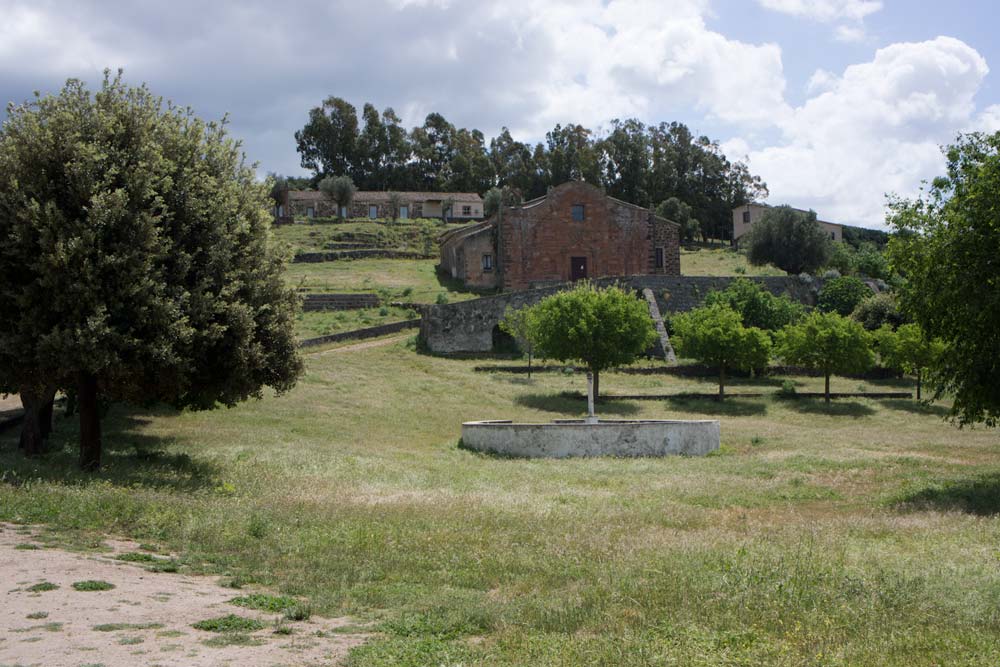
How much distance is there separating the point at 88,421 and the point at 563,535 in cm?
1043

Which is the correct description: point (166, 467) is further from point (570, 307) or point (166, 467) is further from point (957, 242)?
point (570, 307)

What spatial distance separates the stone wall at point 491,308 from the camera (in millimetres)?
47812

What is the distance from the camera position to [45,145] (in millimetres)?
16328

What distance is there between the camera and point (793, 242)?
221 ft

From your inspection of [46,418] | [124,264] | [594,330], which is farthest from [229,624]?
[594,330]

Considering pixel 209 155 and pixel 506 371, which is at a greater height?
pixel 209 155

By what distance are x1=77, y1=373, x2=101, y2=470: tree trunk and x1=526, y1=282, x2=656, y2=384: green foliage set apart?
23982 millimetres

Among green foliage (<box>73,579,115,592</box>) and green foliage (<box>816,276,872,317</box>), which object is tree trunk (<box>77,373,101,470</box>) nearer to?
green foliage (<box>73,579,115,592</box>)

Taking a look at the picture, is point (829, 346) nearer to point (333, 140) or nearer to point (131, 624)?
point (131, 624)

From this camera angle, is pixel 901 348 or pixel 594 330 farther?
pixel 901 348

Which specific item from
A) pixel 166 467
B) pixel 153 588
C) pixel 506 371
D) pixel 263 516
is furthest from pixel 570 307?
pixel 153 588

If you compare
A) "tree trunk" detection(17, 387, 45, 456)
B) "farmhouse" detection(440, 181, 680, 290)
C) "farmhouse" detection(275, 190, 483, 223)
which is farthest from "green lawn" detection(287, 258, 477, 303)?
"tree trunk" detection(17, 387, 45, 456)

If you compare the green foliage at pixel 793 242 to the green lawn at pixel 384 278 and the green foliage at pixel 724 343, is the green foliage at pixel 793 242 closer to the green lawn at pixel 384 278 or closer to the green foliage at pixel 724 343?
the green lawn at pixel 384 278

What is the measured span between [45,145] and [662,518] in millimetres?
13161
